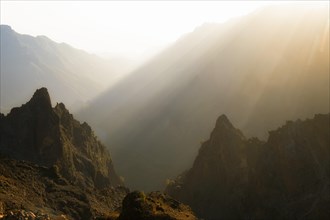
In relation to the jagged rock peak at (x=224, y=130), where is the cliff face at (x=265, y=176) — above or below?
below

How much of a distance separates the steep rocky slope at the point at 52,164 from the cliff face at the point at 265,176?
65.1 ft

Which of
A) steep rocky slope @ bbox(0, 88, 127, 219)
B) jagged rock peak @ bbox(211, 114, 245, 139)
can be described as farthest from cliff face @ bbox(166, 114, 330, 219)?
steep rocky slope @ bbox(0, 88, 127, 219)

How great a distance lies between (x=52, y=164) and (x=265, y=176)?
40.1 m

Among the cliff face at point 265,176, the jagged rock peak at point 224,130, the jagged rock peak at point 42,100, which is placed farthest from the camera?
the jagged rock peak at point 224,130

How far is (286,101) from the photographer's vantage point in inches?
7264

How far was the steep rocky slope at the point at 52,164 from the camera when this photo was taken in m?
59.8

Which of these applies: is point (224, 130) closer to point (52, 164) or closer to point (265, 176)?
point (265, 176)

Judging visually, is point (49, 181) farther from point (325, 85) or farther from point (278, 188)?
point (325, 85)

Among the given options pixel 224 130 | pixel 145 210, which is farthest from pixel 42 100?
pixel 145 210

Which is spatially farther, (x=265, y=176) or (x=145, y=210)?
(x=265, y=176)

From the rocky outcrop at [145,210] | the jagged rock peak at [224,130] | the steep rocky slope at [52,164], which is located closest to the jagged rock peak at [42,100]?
the steep rocky slope at [52,164]

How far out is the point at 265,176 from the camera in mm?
99625

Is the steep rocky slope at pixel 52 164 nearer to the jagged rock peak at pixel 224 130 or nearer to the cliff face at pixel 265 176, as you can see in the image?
the cliff face at pixel 265 176

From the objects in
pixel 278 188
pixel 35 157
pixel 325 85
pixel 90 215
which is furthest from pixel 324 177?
pixel 325 85
